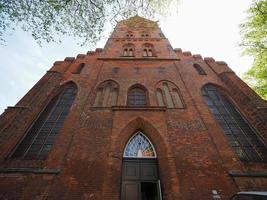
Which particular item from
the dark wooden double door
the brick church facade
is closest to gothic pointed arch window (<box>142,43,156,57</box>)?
the brick church facade

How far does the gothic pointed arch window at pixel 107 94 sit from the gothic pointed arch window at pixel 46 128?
1588mm

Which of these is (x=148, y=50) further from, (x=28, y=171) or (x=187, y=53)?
(x=28, y=171)

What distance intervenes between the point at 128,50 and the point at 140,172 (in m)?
10.1

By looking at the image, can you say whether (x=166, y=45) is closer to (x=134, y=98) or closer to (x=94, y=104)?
(x=134, y=98)

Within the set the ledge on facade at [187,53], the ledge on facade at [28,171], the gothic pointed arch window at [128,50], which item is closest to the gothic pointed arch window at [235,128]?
the ledge on facade at [187,53]

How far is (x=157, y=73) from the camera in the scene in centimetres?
1093

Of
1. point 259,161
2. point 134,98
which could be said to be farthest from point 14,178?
point 259,161

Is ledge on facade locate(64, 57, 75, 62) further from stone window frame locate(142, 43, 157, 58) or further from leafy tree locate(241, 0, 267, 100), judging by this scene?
leafy tree locate(241, 0, 267, 100)

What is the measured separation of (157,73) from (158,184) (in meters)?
6.84

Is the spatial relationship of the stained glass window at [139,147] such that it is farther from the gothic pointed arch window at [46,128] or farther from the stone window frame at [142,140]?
the gothic pointed arch window at [46,128]

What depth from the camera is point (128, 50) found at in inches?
547

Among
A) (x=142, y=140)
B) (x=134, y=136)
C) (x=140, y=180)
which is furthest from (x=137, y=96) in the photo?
(x=140, y=180)

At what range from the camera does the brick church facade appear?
232 inches

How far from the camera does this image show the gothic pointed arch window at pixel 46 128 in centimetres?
717
